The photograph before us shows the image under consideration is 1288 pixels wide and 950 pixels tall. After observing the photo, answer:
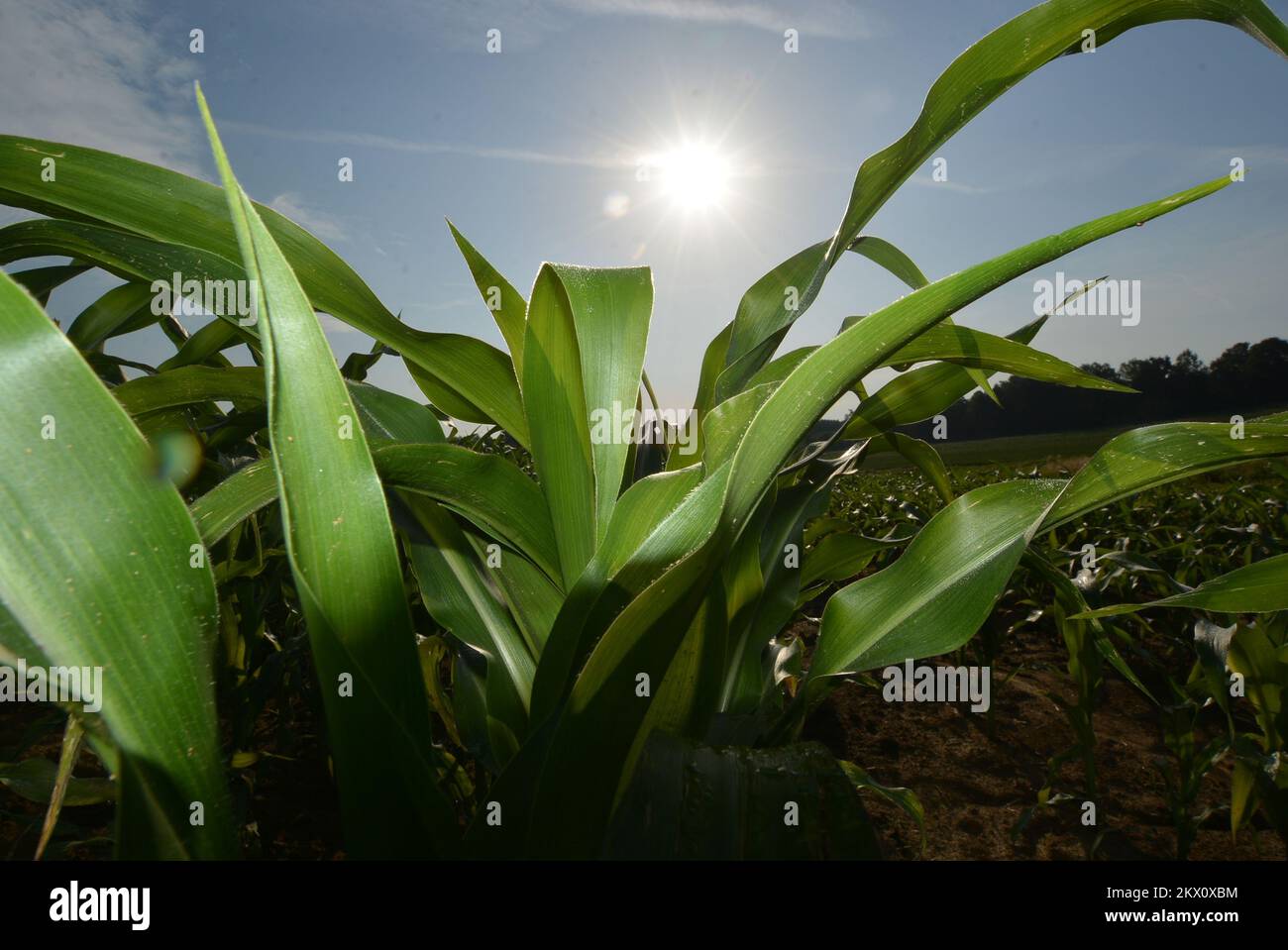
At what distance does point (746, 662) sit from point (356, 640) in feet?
1.37

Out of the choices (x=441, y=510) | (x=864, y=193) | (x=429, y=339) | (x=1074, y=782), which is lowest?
(x=1074, y=782)

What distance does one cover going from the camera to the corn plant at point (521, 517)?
0.30 metres

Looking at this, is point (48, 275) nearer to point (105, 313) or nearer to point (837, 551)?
point (105, 313)

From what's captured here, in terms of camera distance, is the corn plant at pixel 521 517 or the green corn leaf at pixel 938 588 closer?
the corn plant at pixel 521 517

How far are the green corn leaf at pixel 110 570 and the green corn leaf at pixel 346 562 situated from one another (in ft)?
0.17

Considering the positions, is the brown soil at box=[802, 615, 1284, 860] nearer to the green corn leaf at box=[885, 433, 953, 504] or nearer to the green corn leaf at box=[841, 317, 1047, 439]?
the green corn leaf at box=[885, 433, 953, 504]

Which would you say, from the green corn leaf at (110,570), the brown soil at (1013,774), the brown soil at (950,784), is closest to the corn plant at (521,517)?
the green corn leaf at (110,570)

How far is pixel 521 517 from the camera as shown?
64 centimetres

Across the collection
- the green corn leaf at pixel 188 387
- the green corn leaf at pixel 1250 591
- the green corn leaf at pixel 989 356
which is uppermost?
the green corn leaf at pixel 989 356

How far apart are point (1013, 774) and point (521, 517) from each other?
1060mm

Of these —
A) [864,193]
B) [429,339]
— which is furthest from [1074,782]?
[429,339]

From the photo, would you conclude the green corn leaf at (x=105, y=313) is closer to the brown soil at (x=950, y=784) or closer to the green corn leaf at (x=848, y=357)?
the brown soil at (x=950, y=784)

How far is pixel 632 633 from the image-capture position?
0.41m
